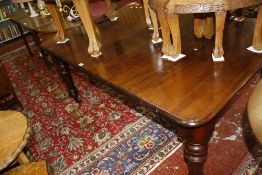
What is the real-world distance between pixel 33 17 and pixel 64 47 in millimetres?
1668

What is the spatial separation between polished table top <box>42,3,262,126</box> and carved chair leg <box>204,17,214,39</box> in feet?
0.12

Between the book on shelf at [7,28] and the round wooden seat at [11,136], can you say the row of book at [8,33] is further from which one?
the round wooden seat at [11,136]

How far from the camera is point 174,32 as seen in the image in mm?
1297

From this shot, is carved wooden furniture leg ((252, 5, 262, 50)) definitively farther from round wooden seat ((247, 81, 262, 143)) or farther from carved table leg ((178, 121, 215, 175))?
carved table leg ((178, 121, 215, 175))

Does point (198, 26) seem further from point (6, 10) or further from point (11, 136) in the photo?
point (6, 10)

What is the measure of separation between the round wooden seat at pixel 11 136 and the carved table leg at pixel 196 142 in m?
0.87

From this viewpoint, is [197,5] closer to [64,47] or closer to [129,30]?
[129,30]

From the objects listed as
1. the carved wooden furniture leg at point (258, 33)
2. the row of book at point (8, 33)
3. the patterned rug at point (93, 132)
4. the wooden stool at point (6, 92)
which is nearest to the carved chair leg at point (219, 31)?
the carved wooden furniture leg at point (258, 33)

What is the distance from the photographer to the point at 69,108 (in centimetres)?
238

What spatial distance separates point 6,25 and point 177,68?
4.29 m

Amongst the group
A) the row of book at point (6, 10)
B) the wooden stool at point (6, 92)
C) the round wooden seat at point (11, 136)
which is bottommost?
the wooden stool at point (6, 92)

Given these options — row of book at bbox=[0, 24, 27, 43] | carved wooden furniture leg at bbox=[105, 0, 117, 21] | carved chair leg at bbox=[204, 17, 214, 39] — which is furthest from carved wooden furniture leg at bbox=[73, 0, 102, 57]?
row of book at bbox=[0, 24, 27, 43]

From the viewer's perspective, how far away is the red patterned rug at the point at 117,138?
1567mm

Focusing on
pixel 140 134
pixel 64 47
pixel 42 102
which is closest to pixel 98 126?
pixel 140 134
